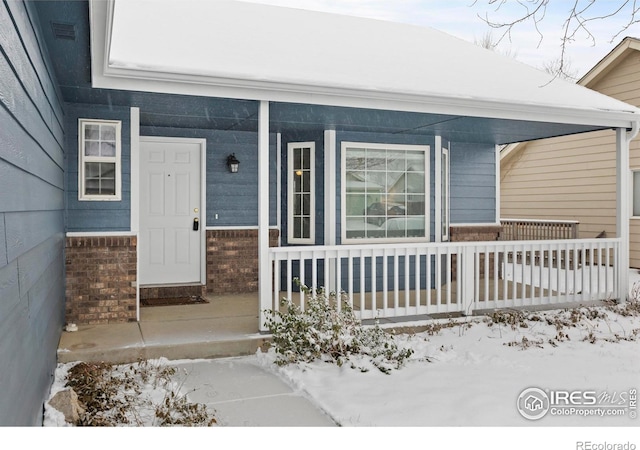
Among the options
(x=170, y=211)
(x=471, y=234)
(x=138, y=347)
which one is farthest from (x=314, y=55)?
(x=471, y=234)

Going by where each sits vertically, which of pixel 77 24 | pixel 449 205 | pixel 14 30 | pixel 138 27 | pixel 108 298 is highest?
pixel 138 27

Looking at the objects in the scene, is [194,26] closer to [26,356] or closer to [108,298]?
[108,298]

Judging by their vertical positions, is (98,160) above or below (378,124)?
below

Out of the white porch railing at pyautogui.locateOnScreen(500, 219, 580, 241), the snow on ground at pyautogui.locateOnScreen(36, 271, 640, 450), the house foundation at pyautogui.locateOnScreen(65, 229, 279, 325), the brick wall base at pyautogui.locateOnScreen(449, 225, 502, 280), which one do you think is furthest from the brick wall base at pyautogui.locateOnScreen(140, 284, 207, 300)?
the white porch railing at pyautogui.locateOnScreen(500, 219, 580, 241)

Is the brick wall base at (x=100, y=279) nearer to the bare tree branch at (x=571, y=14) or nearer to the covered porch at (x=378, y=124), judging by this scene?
the covered porch at (x=378, y=124)

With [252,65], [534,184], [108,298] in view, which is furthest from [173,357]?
[534,184]

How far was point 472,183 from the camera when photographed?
9195 mm

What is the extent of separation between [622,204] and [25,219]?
21.9 ft

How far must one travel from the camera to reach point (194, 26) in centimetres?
625

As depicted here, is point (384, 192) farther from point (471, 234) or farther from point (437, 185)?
point (471, 234)

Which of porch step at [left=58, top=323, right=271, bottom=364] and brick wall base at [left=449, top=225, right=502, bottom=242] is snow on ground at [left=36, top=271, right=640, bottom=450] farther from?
brick wall base at [left=449, top=225, right=502, bottom=242]

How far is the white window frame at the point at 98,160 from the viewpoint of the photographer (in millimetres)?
5883

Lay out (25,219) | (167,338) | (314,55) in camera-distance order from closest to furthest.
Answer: (25,219) → (167,338) → (314,55)

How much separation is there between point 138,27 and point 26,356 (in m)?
3.93
